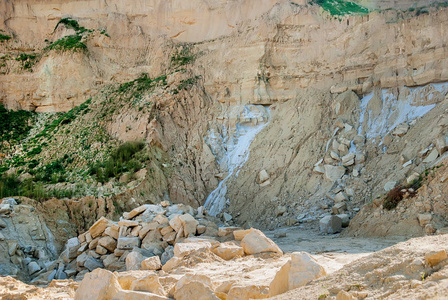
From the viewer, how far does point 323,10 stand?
73.6 feet

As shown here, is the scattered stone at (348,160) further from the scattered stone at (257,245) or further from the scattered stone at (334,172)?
the scattered stone at (257,245)

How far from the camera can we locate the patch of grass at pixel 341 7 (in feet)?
74.6

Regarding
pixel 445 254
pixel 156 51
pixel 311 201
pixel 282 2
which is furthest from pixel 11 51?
pixel 445 254

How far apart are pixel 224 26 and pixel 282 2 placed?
3798 millimetres

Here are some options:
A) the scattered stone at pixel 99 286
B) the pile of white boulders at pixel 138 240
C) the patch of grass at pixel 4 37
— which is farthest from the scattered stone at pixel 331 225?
the patch of grass at pixel 4 37

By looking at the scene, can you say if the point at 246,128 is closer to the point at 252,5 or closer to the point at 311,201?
the point at 311,201

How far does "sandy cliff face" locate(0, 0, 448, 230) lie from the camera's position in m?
17.3

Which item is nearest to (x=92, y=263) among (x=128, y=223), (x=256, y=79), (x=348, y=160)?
(x=128, y=223)

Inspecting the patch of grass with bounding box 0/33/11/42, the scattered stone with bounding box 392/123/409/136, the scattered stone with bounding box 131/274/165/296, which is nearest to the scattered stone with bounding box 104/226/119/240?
the scattered stone with bounding box 131/274/165/296

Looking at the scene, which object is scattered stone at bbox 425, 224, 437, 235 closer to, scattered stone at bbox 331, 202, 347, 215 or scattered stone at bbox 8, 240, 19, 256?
scattered stone at bbox 331, 202, 347, 215

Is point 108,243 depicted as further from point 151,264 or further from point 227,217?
point 227,217

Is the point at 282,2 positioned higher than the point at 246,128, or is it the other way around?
the point at 282,2

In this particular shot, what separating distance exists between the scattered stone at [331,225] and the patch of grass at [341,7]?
41.7ft

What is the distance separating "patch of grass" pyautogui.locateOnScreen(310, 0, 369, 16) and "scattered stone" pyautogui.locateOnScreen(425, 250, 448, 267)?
19.8m
